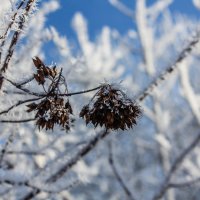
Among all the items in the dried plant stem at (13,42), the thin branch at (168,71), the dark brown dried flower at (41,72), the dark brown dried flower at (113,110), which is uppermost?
the thin branch at (168,71)

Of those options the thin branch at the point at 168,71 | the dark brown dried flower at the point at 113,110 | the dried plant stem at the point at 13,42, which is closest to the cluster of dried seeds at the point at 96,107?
the dark brown dried flower at the point at 113,110

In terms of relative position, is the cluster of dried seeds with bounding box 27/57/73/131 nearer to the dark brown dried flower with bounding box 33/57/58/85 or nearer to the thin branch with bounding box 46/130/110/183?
the dark brown dried flower with bounding box 33/57/58/85

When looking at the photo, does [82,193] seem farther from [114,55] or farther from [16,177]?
[16,177]

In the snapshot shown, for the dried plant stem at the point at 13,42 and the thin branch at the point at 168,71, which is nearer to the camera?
the dried plant stem at the point at 13,42

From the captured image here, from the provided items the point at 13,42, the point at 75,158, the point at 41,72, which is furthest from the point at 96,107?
the point at 75,158

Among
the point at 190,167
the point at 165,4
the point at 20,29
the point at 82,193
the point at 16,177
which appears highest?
the point at 165,4

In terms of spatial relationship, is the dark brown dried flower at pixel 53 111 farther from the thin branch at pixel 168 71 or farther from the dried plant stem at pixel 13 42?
the thin branch at pixel 168 71

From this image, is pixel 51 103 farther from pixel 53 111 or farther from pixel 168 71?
pixel 168 71

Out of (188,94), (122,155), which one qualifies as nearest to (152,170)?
(122,155)
